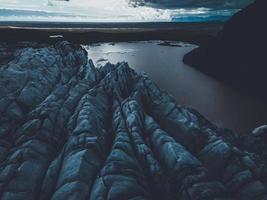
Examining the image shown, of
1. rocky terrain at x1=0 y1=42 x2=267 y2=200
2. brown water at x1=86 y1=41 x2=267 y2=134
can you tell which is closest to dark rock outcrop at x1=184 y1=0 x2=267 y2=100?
brown water at x1=86 y1=41 x2=267 y2=134

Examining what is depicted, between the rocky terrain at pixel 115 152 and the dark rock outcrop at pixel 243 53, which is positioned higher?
the rocky terrain at pixel 115 152

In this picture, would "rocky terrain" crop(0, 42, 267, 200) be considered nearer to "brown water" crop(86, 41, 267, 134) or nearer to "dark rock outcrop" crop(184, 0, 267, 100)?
"brown water" crop(86, 41, 267, 134)

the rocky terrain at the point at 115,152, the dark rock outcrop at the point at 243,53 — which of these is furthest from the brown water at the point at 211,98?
the rocky terrain at the point at 115,152

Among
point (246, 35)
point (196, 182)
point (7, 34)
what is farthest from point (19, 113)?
point (7, 34)

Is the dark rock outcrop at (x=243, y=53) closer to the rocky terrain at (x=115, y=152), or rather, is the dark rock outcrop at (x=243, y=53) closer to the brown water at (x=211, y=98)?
the brown water at (x=211, y=98)

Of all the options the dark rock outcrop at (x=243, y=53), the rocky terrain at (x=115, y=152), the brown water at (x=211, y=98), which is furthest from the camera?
the dark rock outcrop at (x=243, y=53)

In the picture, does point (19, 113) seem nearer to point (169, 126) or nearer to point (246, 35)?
point (169, 126)

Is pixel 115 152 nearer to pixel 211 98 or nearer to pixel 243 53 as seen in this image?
pixel 211 98
